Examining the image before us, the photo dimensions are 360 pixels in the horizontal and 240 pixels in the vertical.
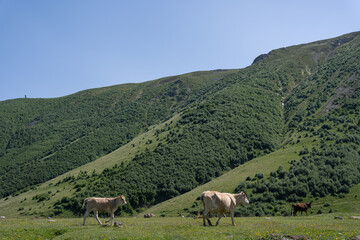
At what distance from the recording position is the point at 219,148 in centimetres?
9775

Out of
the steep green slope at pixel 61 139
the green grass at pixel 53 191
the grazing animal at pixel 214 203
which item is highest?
the steep green slope at pixel 61 139

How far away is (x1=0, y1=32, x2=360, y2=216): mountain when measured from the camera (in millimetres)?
66750

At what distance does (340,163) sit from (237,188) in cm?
2643

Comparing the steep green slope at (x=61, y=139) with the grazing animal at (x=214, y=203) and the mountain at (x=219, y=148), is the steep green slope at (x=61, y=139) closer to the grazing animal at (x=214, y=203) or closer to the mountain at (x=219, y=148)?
the mountain at (x=219, y=148)

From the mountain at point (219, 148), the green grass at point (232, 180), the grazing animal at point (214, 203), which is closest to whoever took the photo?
the grazing animal at point (214, 203)

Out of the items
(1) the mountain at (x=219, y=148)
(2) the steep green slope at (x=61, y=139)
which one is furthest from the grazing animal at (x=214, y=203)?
(2) the steep green slope at (x=61, y=139)

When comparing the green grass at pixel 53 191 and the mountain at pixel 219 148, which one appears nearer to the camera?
the mountain at pixel 219 148

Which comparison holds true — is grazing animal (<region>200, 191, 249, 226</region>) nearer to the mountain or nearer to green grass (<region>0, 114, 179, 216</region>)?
the mountain

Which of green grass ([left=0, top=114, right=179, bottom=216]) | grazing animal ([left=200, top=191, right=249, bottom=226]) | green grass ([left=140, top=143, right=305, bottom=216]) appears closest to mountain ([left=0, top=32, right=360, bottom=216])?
green grass ([left=0, top=114, right=179, bottom=216])

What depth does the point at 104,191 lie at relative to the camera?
78.6 meters

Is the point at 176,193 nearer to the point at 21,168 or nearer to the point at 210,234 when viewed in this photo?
the point at 210,234

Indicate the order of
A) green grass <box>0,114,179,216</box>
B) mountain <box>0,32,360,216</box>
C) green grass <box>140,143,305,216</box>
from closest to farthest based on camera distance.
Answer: green grass <box>140,143,305,216</box>, mountain <box>0,32,360,216</box>, green grass <box>0,114,179,216</box>

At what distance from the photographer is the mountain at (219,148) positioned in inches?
2628

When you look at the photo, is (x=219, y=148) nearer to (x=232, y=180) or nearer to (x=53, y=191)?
(x=232, y=180)
